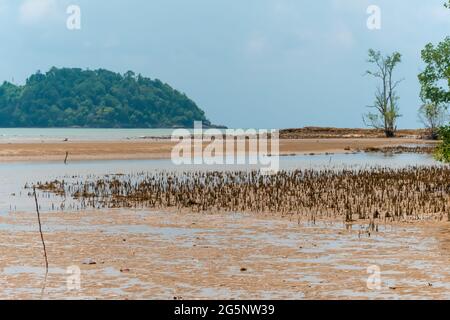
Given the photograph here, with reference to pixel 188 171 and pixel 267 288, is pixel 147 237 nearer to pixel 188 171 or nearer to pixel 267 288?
pixel 267 288

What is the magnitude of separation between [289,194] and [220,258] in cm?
974

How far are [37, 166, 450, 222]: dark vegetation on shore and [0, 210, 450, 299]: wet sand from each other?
1.72 metres

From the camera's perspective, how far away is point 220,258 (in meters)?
11.6

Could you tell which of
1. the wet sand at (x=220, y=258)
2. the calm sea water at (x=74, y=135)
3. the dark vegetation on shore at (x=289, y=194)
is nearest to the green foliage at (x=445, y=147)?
the dark vegetation on shore at (x=289, y=194)

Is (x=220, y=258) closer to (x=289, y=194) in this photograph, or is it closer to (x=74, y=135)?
(x=289, y=194)

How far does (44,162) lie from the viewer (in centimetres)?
3878

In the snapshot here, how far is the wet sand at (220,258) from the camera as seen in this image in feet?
30.1

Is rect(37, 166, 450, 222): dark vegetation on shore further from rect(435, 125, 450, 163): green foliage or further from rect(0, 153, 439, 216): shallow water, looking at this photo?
rect(0, 153, 439, 216): shallow water

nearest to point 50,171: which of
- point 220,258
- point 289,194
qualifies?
point 289,194

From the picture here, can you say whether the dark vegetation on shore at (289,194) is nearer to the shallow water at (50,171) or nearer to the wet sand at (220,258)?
the shallow water at (50,171)

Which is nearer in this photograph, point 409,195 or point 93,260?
point 93,260

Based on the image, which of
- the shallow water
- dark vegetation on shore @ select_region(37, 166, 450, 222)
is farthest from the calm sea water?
dark vegetation on shore @ select_region(37, 166, 450, 222)
